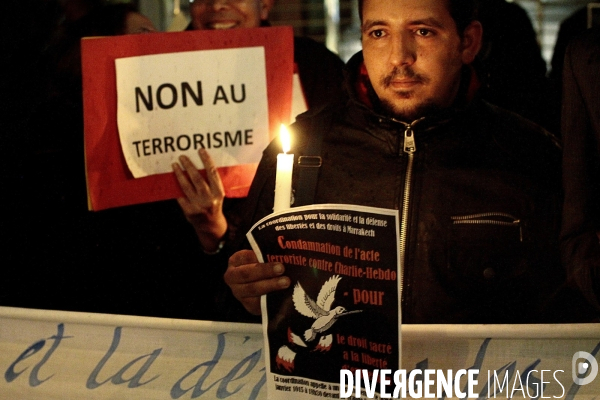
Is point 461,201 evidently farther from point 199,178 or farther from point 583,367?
point 199,178

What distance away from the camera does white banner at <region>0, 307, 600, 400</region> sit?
2.04m

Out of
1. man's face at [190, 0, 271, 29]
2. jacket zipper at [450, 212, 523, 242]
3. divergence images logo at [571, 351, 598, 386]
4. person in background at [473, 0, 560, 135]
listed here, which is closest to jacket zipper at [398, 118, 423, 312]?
jacket zipper at [450, 212, 523, 242]

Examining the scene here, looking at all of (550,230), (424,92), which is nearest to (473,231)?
(550,230)

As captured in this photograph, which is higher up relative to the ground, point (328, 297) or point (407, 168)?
point (407, 168)

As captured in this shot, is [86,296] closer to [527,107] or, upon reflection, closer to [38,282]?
[38,282]

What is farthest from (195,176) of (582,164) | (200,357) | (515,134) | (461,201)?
(582,164)

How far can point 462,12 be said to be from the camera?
2.22 m

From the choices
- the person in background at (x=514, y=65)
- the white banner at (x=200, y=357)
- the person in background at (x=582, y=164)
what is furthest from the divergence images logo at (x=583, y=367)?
the person in background at (x=514, y=65)

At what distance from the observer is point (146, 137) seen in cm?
265

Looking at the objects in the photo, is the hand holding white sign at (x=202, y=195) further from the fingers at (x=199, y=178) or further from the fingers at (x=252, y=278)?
the fingers at (x=252, y=278)

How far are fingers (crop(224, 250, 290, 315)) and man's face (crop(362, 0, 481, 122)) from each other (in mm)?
563

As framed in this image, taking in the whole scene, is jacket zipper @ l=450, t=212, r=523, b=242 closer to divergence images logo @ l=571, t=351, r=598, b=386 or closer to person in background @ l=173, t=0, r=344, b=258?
divergence images logo @ l=571, t=351, r=598, b=386

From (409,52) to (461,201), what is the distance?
41cm

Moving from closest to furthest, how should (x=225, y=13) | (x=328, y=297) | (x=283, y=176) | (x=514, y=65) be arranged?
(x=283, y=176) → (x=328, y=297) → (x=225, y=13) → (x=514, y=65)
